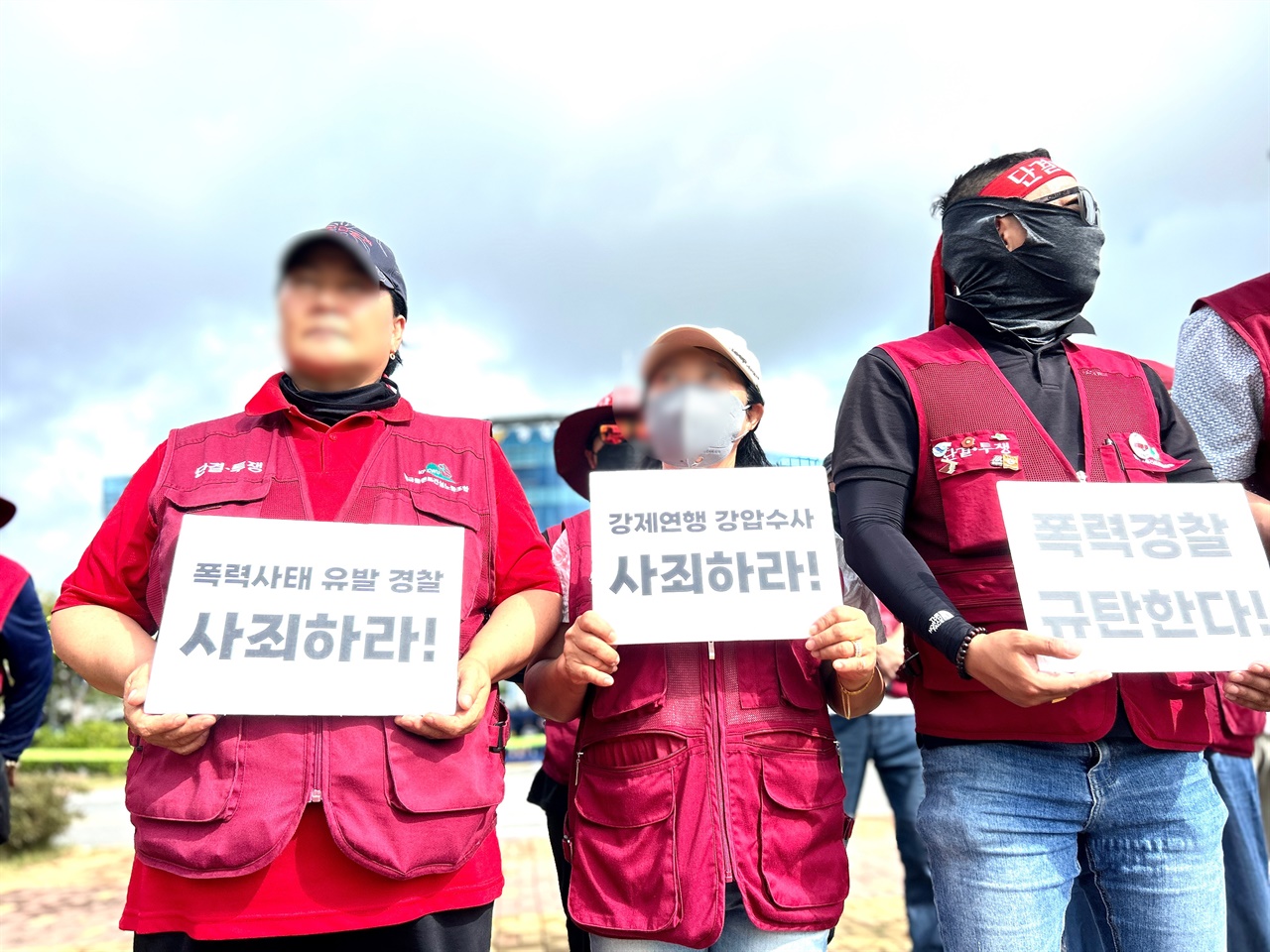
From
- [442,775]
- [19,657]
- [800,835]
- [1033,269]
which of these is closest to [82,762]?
[19,657]

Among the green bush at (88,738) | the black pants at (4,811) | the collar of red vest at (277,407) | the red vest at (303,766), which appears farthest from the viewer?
the green bush at (88,738)

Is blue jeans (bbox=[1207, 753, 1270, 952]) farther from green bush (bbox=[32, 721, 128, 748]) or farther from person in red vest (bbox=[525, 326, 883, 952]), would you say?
green bush (bbox=[32, 721, 128, 748])

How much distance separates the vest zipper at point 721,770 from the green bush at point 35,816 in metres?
9.97

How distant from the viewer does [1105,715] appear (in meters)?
2.05

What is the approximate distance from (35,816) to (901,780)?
903cm

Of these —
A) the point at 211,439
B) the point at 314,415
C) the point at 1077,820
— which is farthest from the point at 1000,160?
the point at 211,439

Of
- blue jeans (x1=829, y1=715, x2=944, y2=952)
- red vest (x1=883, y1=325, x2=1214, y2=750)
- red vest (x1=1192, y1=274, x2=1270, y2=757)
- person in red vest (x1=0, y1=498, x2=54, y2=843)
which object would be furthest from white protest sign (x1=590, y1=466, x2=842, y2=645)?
person in red vest (x1=0, y1=498, x2=54, y2=843)

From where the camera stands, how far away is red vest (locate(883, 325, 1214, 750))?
2.08 m

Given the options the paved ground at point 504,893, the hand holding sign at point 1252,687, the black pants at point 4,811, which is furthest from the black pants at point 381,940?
the paved ground at point 504,893

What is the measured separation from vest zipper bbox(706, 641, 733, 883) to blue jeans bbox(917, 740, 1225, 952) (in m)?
0.49

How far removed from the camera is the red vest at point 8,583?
4.60 m

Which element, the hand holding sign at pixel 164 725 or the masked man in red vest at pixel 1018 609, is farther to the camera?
the masked man in red vest at pixel 1018 609

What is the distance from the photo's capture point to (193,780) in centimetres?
187

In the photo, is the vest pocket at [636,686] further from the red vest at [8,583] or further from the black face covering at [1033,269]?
the red vest at [8,583]
